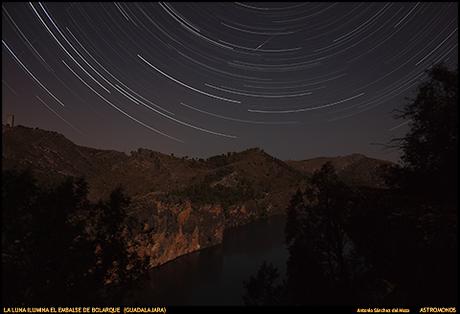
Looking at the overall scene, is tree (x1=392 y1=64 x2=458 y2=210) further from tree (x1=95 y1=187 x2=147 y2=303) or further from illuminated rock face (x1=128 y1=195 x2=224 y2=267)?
illuminated rock face (x1=128 y1=195 x2=224 y2=267)

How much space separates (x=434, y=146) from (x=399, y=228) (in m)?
2.79

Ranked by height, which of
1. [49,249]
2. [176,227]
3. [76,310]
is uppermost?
[176,227]

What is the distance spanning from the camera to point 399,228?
9.94m

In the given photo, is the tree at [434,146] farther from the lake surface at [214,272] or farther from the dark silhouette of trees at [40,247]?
the lake surface at [214,272]

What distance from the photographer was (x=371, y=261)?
12.0 meters

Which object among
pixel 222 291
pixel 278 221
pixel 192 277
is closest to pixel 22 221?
pixel 222 291

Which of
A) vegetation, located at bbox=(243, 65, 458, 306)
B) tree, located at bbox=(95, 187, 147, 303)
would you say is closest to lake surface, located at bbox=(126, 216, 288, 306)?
tree, located at bbox=(95, 187, 147, 303)

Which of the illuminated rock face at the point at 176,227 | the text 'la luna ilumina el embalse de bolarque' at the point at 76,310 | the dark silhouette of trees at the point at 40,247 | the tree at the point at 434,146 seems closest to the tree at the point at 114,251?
the dark silhouette of trees at the point at 40,247

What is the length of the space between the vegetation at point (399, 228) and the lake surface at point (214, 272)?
2734cm

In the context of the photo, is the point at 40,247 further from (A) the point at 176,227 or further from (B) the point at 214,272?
(A) the point at 176,227

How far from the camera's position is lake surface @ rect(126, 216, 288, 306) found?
207ft

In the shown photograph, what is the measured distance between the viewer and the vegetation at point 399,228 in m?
8.97

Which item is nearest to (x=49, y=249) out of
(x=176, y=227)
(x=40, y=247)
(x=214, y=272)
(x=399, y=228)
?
(x=40, y=247)

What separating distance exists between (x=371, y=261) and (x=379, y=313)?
8.50 feet
